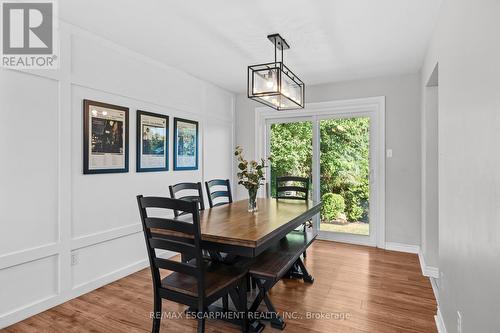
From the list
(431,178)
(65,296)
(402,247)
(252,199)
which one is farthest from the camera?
(402,247)

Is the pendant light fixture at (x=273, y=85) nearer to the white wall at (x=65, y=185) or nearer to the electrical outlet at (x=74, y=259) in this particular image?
the white wall at (x=65, y=185)

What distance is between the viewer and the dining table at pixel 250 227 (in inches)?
70.7

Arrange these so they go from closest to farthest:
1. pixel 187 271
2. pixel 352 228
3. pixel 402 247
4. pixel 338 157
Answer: pixel 187 271
pixel 402 247
pixel 352 228
pixel 338 157

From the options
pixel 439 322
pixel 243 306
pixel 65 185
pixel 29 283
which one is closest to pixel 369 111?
pixel 439 322

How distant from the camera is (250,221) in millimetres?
2295

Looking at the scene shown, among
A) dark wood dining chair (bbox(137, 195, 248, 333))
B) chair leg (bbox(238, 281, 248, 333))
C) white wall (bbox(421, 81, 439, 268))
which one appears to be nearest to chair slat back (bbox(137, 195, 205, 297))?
dark wood dining chair (bbox(137, 195, 248, 333))

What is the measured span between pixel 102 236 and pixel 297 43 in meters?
2.88

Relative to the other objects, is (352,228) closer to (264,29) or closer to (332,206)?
(332,206)

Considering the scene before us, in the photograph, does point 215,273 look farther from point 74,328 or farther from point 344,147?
point 344,147

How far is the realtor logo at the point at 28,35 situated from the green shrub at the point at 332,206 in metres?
3.96

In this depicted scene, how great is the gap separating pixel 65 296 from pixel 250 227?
1931 mm

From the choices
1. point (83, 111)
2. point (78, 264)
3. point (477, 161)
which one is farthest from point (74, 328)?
point (477, 161)

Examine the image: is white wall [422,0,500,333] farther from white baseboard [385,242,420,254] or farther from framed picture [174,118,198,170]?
framed picture [174,118,198,170]

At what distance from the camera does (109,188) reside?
304cm
